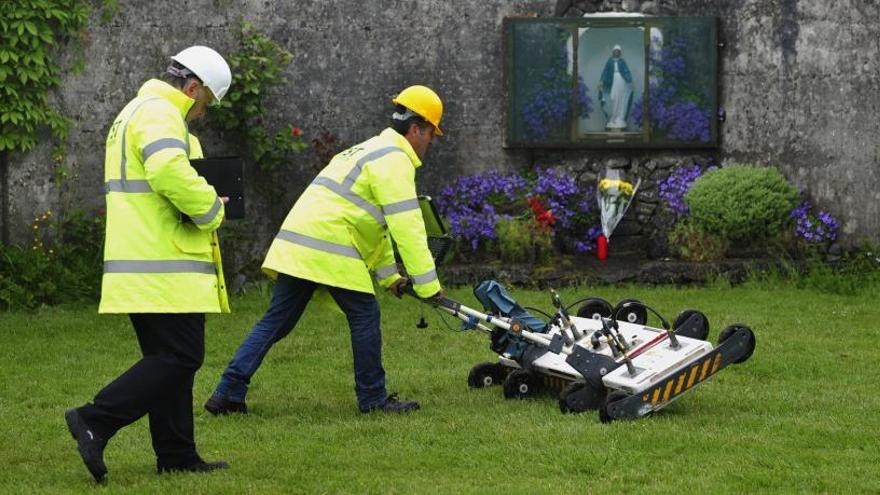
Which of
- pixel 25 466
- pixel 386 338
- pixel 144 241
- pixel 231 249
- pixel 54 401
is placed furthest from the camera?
pixel 231 249

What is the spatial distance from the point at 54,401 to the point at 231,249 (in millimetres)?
4585

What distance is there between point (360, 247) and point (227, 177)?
4.52 feet

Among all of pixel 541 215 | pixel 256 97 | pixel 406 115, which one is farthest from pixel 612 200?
pixel 406 115

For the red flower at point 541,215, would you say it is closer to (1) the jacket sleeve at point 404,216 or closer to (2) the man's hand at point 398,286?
(2) the man's hand at point 398,286

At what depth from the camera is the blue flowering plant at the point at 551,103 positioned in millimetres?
14094

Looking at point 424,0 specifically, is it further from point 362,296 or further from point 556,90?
point 362,296

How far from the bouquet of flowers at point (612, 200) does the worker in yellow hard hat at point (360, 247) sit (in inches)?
215

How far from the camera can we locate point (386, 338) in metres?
11.2

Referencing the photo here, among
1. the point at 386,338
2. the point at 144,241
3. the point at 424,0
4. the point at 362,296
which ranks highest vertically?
the point at 424,0

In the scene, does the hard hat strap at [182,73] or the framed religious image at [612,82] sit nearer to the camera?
the hard hat strap at [182,73]

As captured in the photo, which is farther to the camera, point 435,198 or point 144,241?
point 435,198

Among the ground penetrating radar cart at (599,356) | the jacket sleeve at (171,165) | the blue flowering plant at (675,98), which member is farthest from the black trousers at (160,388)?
the blue flowering plant at (675,98)

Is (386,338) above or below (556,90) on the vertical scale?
below

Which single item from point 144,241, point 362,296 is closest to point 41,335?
point 362,296
